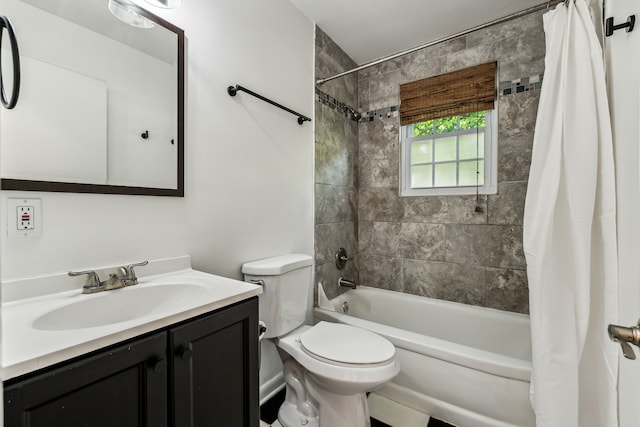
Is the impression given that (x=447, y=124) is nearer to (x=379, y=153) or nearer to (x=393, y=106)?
(x=393, y=106)

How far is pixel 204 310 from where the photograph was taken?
3.00 feet

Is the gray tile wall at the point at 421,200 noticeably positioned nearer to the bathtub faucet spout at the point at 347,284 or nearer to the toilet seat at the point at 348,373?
the bathtub faucet spout at the point at 347,284

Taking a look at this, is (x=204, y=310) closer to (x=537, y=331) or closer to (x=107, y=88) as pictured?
(x=107, y=88)

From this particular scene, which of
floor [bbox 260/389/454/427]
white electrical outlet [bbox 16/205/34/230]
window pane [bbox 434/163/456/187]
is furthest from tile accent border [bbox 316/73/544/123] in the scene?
floor [bbox 260/389/454/427]

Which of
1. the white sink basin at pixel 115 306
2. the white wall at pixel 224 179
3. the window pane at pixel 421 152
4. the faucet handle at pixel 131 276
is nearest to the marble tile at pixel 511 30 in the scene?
the window pane at pixel 421 152

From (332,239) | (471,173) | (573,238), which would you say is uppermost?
(471,173)

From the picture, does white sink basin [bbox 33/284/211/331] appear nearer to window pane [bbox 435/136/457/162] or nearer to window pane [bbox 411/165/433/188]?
window pane [bbox 411/165/433/188]

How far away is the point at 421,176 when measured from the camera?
8.15ft

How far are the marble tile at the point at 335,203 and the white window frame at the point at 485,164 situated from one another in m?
0.44

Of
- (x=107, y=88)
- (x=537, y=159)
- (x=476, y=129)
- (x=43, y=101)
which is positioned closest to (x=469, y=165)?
(x=476, y=129)

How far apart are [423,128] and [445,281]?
4.14 ft

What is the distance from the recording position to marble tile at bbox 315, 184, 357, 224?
222cm

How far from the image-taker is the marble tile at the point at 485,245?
6.73 ft

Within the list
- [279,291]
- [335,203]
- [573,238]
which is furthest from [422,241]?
[279,291]
